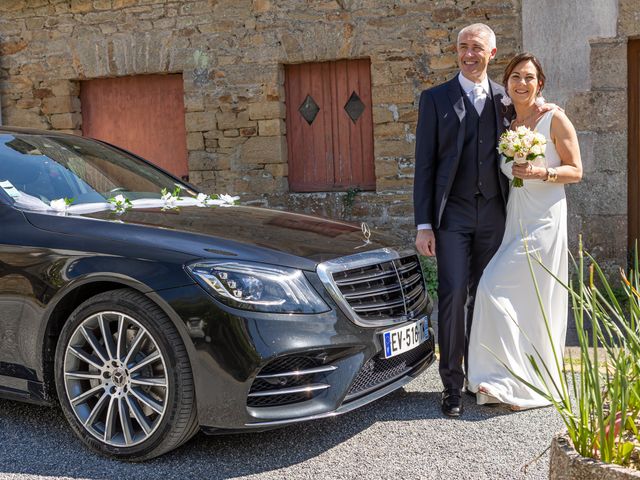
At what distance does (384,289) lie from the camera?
373cm

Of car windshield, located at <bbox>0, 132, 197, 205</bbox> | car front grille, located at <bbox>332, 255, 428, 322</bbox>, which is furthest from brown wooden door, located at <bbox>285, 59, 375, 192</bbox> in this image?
car front grille, located at <bbox>332, 255, 428, 322</bbox>

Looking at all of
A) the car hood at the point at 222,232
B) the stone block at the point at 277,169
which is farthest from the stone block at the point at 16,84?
the car hood at the point at 222,232

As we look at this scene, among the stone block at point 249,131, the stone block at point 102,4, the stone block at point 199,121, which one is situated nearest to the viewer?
the stone block at point 249,131

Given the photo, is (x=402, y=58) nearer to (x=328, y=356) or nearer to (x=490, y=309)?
(x=490, y=309)

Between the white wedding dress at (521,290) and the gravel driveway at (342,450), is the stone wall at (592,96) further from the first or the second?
the gravel driveway at (342,450)

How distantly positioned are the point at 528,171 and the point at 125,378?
2.13 metres

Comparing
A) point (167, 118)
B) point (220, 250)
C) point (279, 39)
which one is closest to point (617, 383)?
point (220, 250)

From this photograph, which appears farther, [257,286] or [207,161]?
[207,161]

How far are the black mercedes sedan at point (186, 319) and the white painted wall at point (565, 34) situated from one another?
3868mm

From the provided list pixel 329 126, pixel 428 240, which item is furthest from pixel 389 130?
pixel 428 240

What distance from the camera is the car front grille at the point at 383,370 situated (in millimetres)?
3492

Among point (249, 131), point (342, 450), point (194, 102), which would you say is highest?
point (194, 102)

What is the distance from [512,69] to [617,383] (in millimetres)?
2255

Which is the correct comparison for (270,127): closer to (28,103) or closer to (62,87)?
(62,87)
